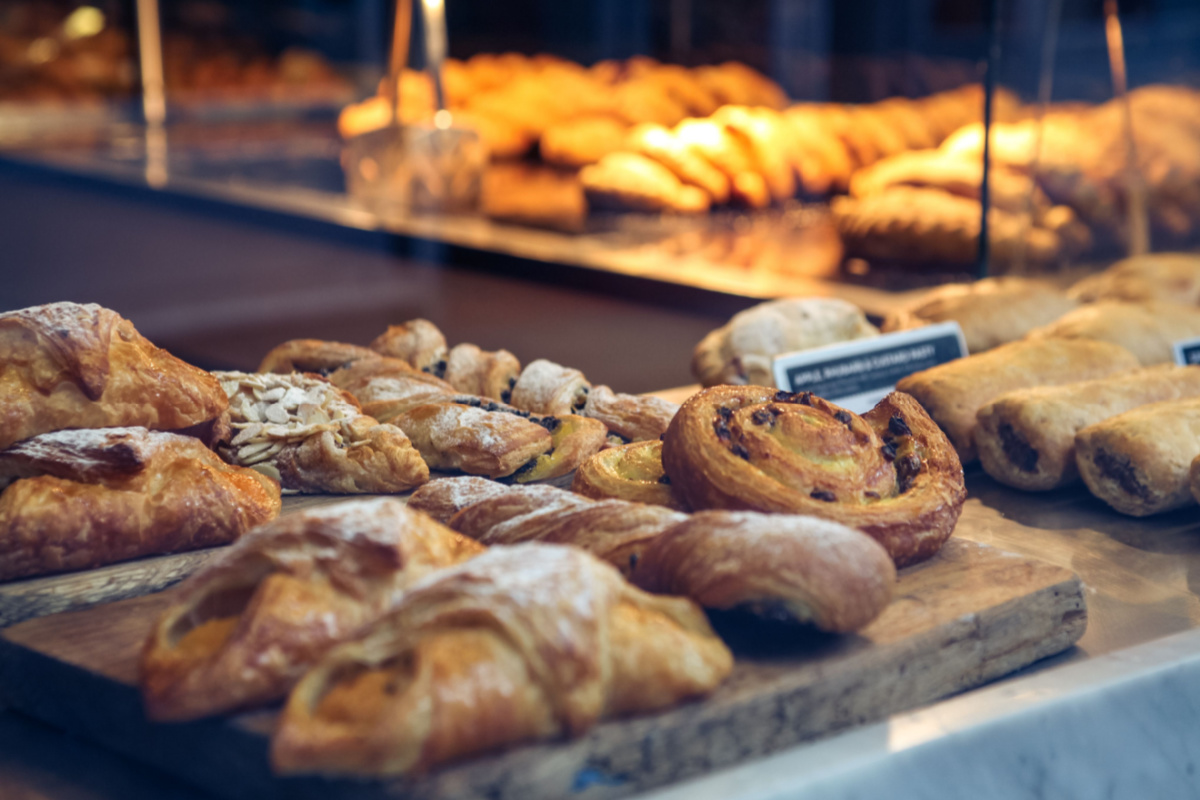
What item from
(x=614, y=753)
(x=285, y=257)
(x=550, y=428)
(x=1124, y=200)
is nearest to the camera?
(x=614, y=753)

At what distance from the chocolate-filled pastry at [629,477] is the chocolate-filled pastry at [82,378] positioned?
1.61ft

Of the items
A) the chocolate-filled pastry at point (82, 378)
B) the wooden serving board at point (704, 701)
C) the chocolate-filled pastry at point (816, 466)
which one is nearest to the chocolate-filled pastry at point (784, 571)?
the wooden serving board at point (704, 701)

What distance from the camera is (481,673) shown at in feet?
2.91

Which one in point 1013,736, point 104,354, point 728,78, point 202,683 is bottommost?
point 1013,736

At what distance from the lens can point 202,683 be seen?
0.96m

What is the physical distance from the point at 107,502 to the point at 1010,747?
3.25 ft


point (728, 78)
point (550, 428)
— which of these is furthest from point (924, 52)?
point (550, 428)

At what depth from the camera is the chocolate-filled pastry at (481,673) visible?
869mm

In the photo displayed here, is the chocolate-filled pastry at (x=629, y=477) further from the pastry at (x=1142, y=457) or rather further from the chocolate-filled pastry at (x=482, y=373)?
the pastry at (x=1142, y=457)

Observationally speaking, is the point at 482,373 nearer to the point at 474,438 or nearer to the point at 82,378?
the point at 474,438

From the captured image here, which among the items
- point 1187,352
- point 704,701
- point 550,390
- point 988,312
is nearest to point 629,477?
point 550,390

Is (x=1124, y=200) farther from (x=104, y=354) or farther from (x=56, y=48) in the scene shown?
(x=56, y=48)

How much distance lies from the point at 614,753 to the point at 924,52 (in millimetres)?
3210

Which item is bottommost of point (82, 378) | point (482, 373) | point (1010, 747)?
point (1010, 747)
